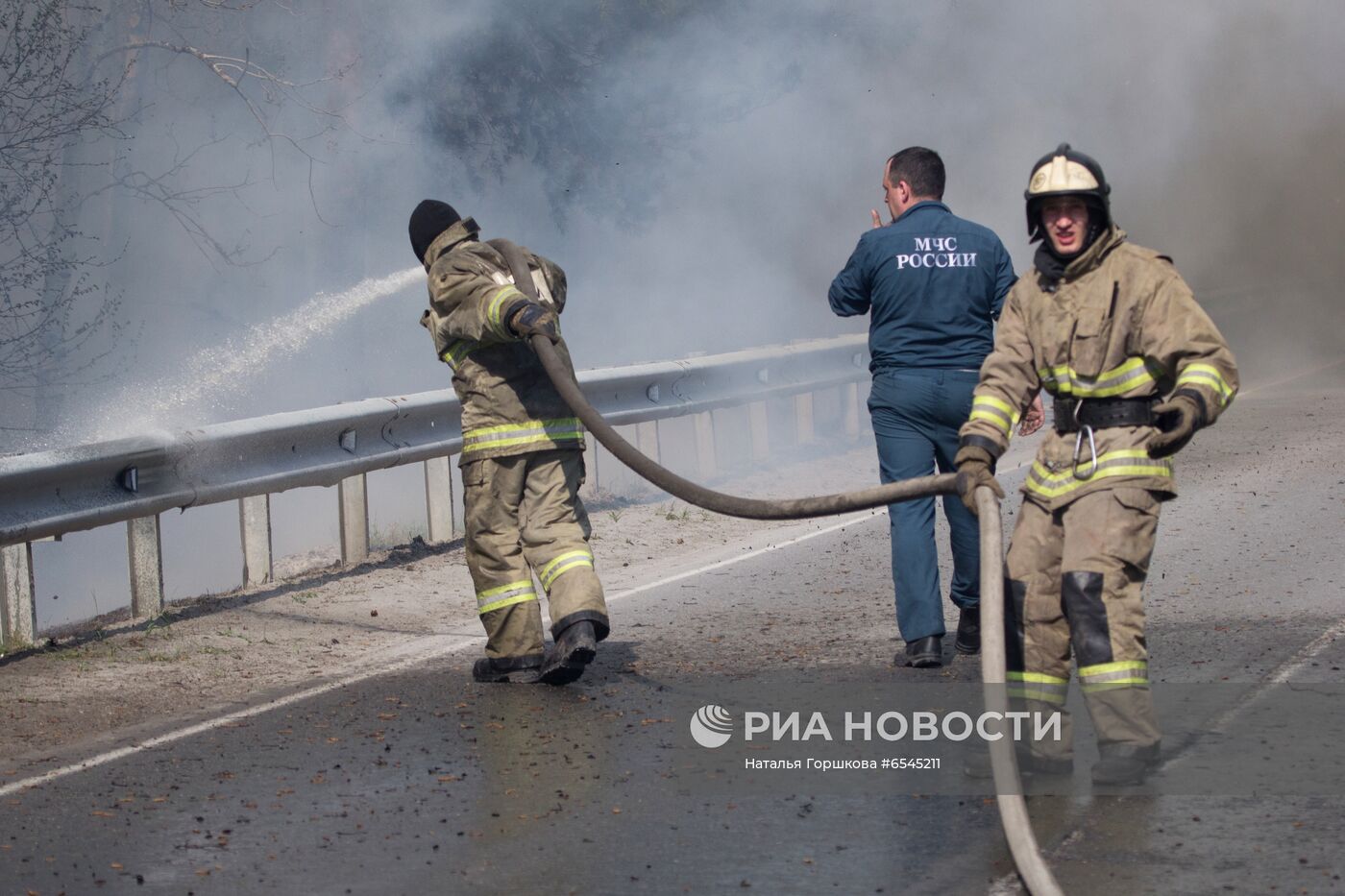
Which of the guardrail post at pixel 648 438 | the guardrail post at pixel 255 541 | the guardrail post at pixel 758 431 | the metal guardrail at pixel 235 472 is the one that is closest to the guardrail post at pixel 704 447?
the guardrail post at pixel 648 438

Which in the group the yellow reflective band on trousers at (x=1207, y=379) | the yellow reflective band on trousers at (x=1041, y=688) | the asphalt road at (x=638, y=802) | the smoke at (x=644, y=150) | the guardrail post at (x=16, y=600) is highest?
the smoke at (x=644, y=150)

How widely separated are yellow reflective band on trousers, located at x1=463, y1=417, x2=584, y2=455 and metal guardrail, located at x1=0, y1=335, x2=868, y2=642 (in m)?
1.73

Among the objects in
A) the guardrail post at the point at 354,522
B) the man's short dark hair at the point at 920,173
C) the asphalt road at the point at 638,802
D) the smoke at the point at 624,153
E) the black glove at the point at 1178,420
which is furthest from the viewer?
the smoke at the point at 624,153

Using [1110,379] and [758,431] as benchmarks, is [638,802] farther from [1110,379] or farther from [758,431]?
[758,431]

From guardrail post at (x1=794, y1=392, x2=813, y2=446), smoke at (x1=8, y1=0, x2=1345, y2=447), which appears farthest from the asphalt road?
smoke at (x1=8, y1=0, x2=1345, y2=447)

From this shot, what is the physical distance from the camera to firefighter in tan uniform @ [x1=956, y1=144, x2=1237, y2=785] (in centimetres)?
451

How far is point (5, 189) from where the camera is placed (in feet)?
44.2

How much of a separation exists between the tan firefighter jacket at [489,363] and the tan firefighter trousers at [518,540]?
7 centimetres

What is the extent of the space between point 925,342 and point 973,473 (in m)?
1.64

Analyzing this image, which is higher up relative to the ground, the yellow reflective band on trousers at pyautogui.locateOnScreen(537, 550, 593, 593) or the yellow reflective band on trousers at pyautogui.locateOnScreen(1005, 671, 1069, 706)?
the yellow reflective band on trousers at pyautogui.locateOnScreen(537, 550, 593, 593)

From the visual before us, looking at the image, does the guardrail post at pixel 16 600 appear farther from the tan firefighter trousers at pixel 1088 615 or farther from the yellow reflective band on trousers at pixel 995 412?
the tan firefighter trousers at pixel 1088 615

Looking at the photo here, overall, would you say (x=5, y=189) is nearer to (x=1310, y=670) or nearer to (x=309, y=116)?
(x=309, y=116)

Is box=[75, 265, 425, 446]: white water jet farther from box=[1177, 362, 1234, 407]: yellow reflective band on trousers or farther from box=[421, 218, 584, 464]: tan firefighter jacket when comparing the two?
box=[1177, 362, 1234, 407]: yellow reflective band on trousers

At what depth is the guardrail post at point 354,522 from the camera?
8945mm
